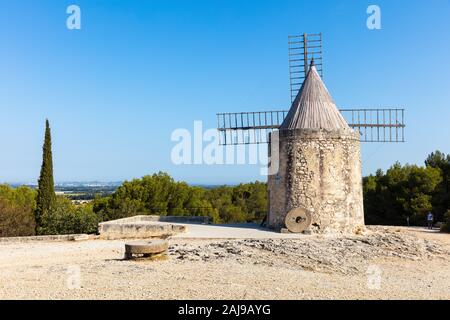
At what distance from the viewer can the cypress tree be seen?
18922 millimetres

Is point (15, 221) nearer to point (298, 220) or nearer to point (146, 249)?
point (298, 220)

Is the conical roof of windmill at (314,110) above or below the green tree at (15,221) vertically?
above

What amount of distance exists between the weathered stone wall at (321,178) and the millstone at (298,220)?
197mm

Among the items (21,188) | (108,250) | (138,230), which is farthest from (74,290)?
(21,188)

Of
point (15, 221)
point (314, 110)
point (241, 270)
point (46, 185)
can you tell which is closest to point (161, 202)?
point (15, 221)

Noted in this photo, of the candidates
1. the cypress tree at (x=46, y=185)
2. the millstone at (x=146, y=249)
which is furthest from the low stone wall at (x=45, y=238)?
the millstone at (x=146, y=249)

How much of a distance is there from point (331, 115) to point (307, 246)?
5.61 meters

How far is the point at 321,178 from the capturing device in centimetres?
1416

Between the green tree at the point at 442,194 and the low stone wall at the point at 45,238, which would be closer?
the low stone wall at the point at 45,238

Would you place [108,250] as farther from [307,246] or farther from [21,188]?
[21,188]

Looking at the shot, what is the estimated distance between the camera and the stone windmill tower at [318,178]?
557 inches

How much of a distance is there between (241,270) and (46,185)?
13248 millimetres

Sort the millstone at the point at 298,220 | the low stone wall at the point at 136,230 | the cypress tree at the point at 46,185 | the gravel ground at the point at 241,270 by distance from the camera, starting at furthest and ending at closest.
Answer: the cypress tree at the point at 46,185
the low stone wall at the point at 136,230
the millstone at the point at 298,220
the gravel ground at the point at 241,270

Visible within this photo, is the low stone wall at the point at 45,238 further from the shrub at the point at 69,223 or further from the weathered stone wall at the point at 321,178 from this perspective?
the weathered stone wall at the point at 321,178
